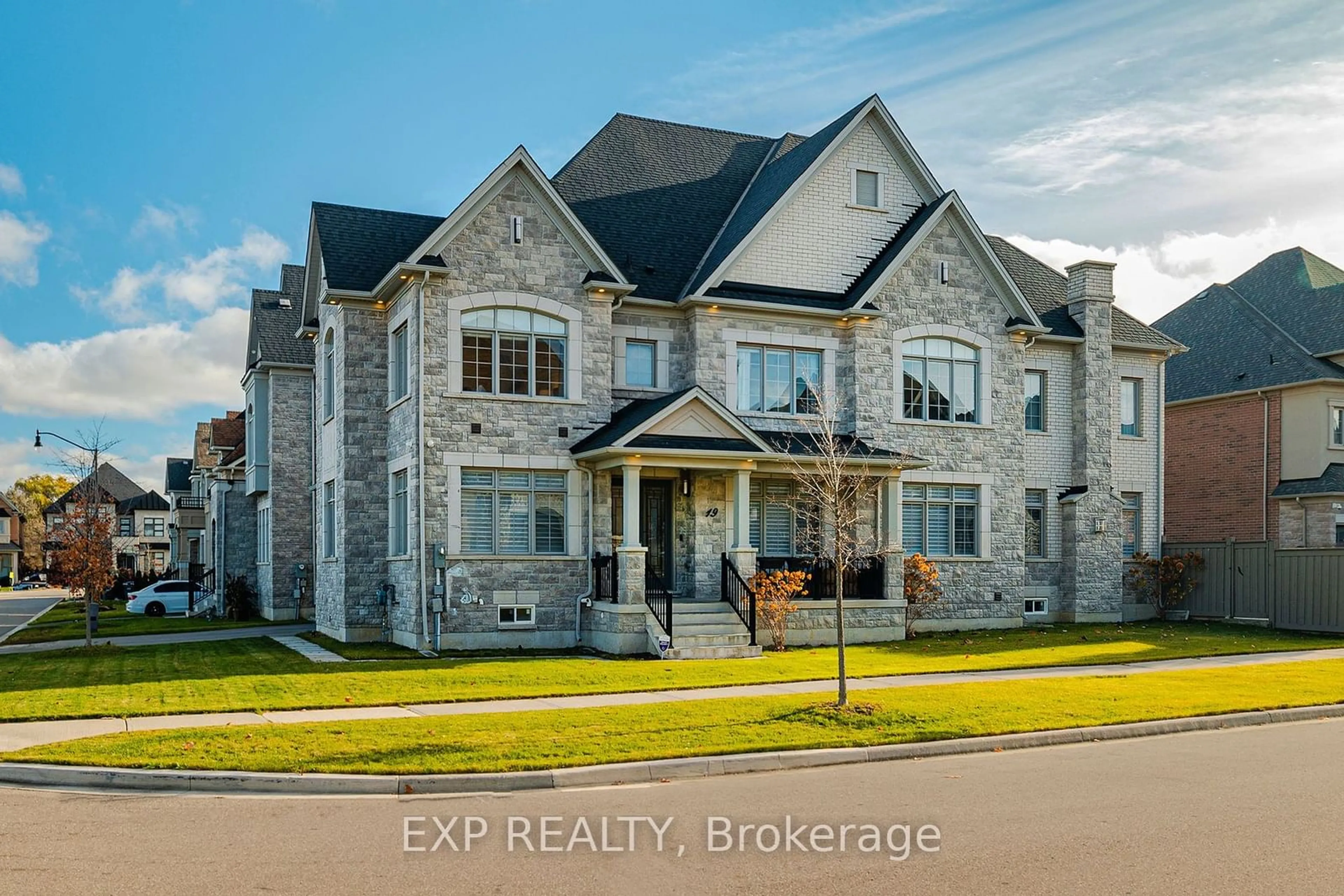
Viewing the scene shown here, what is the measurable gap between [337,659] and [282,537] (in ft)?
45.3

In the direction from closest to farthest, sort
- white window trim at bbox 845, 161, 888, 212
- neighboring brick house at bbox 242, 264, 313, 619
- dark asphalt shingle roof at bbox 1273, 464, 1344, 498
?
white window trim at bbox 845, 161, 888, 212 → dark asphalt shingle roof at bbox 1273, 464, 1344, 498 → neighboring brick house at bbox 242, 264, 313, 619

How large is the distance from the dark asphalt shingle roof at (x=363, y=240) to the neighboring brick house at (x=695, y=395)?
0.07 m

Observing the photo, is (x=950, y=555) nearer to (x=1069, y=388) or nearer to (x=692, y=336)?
(x=1069, y=388)

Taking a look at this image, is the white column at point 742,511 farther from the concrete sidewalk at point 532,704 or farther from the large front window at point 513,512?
the concrete sidewalk at point 532,704

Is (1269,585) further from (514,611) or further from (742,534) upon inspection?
(514,611)

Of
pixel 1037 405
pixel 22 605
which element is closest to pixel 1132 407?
pixel 1037 405

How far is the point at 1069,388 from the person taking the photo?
2961cm

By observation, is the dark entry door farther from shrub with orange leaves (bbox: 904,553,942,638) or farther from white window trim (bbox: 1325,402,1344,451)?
white window trim (bbox: 1325,402,1344,451)

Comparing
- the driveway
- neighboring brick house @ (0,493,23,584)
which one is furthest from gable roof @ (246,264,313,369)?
neighboring brick house @ (0,493,23,584)

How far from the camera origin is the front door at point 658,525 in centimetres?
2450

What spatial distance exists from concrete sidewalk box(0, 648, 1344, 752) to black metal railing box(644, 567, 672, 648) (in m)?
4.16

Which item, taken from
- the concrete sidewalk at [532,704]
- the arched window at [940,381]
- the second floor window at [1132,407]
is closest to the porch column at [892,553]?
the arched window at [940,381]

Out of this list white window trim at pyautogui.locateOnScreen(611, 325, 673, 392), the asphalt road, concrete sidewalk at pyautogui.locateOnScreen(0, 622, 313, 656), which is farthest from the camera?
concrete sidewalk at pyautogui.locateOnScreen(0, 622, 313, 656)

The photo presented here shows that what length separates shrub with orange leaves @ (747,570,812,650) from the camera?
74.4ft
